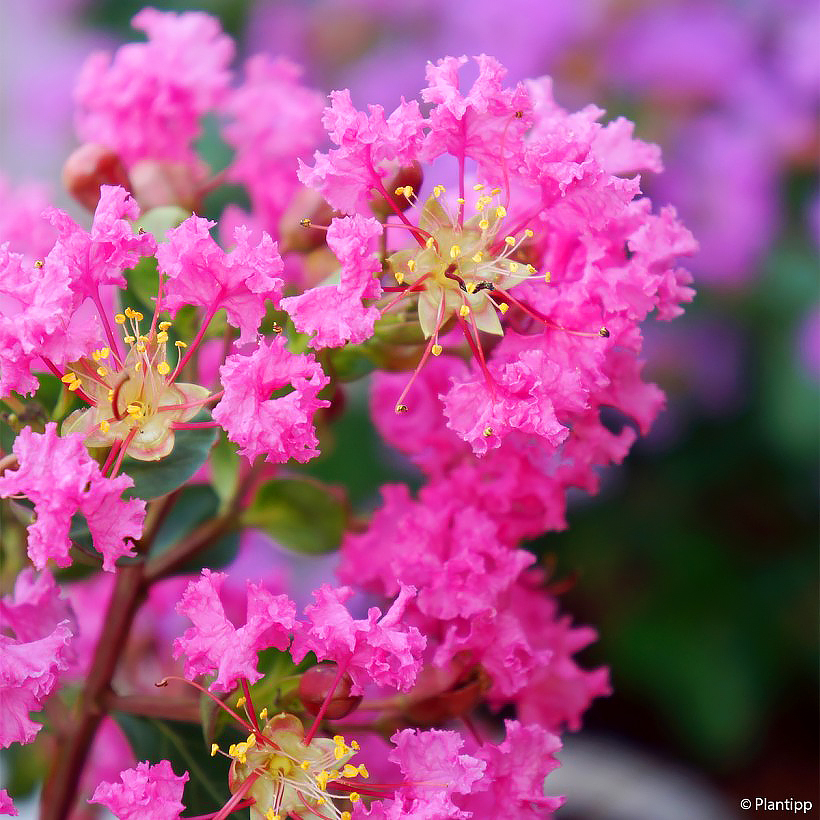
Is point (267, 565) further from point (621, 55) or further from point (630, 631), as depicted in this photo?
point (621, 55)

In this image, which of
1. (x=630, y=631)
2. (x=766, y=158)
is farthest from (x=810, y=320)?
(x=630, y=631)

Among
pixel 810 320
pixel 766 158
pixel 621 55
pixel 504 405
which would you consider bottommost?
pixel 504 405

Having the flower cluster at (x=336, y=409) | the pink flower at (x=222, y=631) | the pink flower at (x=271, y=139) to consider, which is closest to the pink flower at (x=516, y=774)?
the flower cluster at (x=336, y=409)

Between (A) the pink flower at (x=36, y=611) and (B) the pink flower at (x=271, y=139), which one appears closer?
(A) the pink flower at (x=36, y=611)

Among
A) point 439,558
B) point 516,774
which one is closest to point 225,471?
point 439,558

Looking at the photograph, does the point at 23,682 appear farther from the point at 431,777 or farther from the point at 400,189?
the point at 400,189

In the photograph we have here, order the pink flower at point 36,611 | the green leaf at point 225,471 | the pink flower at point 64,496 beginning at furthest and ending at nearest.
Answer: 1. the green leaf at point 225,471
2. the pink flower at point 36,611
3. the pink flower at point 64,496

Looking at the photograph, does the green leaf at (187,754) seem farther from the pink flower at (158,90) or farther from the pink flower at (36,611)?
the pink flower at (158,90)

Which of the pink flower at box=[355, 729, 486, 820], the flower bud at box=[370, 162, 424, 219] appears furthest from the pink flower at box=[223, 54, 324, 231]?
the pink flower at box=[355, 729, 486, 820]
